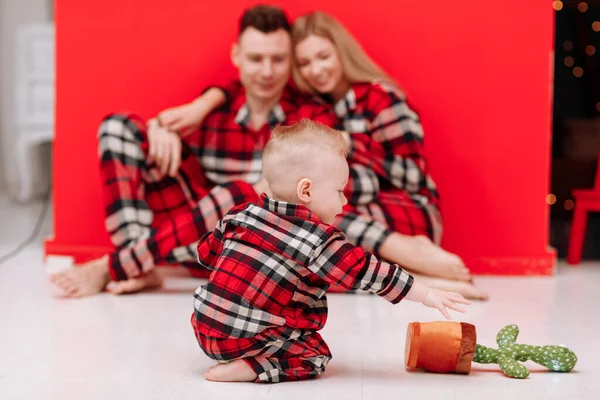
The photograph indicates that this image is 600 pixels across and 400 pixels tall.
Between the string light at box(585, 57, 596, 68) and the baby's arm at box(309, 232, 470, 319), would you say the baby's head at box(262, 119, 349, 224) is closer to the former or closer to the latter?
the baby's arm at box(309, 232, 470, 319)

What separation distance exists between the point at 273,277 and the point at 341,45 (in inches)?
46.3

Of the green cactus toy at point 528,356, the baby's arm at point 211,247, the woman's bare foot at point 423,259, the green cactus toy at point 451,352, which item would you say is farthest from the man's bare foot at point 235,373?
the woman's bare foot at point 423,259

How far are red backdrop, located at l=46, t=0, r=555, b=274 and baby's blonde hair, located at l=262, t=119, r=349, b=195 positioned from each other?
124 cm

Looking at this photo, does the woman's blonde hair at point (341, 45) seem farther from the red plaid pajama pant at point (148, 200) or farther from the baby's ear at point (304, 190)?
the baby's ear at point (304, 190)

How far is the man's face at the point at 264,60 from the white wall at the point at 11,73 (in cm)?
208

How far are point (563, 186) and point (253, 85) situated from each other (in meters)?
1.31

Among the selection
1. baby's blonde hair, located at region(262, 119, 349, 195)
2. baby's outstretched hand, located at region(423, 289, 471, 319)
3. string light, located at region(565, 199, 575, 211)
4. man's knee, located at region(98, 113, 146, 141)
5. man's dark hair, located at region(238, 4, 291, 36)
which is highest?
man's dark hair, located at region(238, 4, 291, 36)

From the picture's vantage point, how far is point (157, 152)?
2.29 meters

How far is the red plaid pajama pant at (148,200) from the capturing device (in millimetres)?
2150

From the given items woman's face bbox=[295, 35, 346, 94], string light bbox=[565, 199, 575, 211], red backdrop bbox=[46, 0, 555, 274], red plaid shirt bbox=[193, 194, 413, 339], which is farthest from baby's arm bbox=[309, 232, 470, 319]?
string light bbox=[565, 199, 575, 211]

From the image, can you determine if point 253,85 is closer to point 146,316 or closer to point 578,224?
point 146,316

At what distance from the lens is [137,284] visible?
7.16 feet

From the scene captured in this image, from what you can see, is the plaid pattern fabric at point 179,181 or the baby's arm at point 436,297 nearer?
the baby's arm at point 436,297

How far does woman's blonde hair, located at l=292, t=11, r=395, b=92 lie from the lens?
2.42 m
